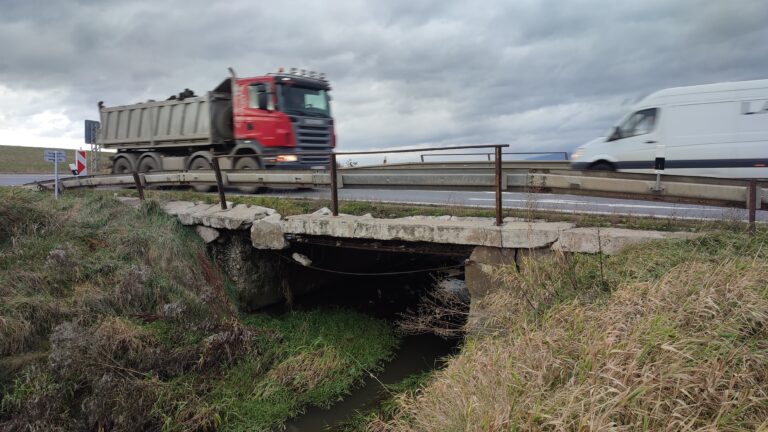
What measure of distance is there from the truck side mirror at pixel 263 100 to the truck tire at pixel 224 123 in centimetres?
163

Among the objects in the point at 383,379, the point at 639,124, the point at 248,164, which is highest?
the point at 639,124

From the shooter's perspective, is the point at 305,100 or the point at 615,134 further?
the point at 305,100

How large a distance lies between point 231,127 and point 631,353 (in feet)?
43.8

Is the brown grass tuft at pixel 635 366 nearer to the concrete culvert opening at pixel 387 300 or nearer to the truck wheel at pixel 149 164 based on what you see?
the concrete culvert opening at pixel 387 300

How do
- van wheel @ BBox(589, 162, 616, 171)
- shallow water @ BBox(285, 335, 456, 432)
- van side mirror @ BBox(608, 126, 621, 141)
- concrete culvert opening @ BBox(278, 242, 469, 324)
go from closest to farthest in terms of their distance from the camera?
shallow water @ BBox(285, 335, 456, 432), concrete culvert opening @ BBox(278, 242, 469, 324), van side mirror @ BBox(608, 126, 621, 141), van wheel @ BBox(589, 162, 616, 171)

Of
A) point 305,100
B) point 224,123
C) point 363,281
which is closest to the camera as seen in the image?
point 363,281

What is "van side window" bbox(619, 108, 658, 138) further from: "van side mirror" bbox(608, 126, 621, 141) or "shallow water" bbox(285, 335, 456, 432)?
"shallow water" bbox(285, 335, 456, 432)

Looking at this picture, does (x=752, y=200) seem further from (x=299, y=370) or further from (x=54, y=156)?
(x=54, y=156)

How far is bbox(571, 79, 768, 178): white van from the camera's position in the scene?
9016 millimetres

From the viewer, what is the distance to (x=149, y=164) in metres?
15.5

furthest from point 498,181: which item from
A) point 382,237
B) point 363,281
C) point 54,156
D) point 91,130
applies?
point 91,130

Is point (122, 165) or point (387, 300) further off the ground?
point (122, 165)

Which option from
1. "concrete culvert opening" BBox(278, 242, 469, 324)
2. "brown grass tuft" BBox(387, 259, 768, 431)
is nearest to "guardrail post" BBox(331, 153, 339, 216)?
"concrete culvert opening" BBox(278, 242, 469, 324)

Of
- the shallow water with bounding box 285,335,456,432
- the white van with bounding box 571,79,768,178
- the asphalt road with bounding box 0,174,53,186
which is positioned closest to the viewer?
the shallow water with bounding box 285,335,456,432
